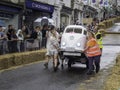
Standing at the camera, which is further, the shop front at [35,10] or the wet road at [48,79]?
the shop front at [35,10]

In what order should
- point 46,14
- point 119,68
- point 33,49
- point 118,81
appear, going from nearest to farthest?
point 118,81
point 119,68
point 33,49
point 46,14

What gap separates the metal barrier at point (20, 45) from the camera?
1975cm

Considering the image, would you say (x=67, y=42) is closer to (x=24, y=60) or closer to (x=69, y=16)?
(x=24, y=60)

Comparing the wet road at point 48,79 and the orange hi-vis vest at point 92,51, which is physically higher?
the orange hi-vis vest at point 92,51

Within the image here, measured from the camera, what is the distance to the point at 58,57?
1856 centimetres

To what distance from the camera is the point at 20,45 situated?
2186cm

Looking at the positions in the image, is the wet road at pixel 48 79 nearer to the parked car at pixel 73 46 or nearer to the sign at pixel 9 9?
the parked car at pixel 73 46

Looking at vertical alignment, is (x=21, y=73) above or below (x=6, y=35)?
below

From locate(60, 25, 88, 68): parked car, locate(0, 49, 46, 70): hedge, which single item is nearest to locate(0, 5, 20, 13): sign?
locate(0, 49, 46, 70): hedge

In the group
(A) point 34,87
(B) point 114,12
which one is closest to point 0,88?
(A) point 34,87

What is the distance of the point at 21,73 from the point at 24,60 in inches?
155

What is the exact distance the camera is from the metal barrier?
19.7 metres

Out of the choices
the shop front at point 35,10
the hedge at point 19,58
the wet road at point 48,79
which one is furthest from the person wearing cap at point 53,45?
the shop front at point 35,10

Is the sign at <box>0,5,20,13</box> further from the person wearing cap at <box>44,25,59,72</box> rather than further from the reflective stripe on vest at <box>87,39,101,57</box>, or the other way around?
the reflective stripe on vest at <box>87,39,101,57</box>
